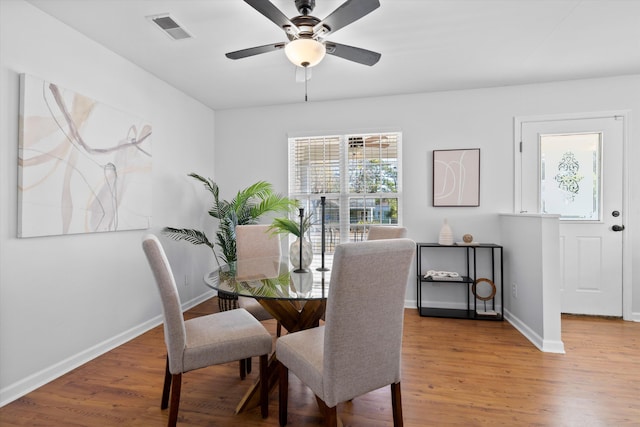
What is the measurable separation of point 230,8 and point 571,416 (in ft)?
10.5

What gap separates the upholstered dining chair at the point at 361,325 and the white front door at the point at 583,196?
2.90m

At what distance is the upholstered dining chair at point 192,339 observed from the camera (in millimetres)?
1616

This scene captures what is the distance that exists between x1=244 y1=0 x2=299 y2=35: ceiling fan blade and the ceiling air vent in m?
0.90

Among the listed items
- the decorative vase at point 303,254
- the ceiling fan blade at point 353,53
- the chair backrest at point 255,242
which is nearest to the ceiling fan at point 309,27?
the ceiling fan blade at point 353,53

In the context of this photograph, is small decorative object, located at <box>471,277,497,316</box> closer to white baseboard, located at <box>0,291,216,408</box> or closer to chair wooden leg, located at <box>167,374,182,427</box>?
chair wooden leg, located at <box>167,374,182,427</box>

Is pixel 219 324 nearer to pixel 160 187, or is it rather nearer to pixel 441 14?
pixel 160 187

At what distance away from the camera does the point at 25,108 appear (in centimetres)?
204

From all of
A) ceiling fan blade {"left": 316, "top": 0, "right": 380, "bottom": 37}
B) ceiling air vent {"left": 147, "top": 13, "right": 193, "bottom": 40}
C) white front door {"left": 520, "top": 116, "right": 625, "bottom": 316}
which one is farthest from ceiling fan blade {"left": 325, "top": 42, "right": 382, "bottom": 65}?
white front door {"left": 520, "top": 116, "right": 625, "bottom": 316}

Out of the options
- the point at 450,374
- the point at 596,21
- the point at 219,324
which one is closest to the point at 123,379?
the point at 219,324

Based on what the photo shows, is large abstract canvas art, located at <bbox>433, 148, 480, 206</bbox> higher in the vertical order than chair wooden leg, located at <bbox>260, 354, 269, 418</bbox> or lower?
higher

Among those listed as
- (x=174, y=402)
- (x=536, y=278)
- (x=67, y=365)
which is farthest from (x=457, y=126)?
(x=67, y=365)

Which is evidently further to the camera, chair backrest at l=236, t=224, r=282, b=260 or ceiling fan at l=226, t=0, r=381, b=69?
chair backrest at l=236, t=224, r=282, b=260

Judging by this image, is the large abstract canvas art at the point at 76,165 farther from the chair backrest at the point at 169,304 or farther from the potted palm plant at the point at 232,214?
the chair backrest at the point at 169,304

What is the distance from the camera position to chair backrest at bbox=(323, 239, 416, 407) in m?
1.31
